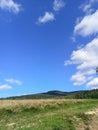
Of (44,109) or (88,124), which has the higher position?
(44,109)

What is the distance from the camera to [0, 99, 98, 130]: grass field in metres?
41.2

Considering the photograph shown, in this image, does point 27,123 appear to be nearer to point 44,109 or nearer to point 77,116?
point 77,116

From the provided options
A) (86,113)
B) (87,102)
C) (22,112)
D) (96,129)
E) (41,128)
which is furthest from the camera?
(87,102)

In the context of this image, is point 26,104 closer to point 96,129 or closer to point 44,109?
point 44,109

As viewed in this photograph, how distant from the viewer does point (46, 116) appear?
44750 mm

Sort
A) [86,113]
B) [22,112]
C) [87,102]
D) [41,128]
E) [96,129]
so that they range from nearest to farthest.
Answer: [41,128] < [96,129] < [86,113] < [22,112] < [87,102]

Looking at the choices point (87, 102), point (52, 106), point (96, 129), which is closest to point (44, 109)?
point (52, 106)

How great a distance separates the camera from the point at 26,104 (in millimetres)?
56219

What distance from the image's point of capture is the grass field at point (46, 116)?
41.2 meters

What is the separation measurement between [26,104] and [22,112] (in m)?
3.25

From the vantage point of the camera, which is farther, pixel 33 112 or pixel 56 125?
pixel 33 112

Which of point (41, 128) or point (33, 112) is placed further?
point (33, 112)

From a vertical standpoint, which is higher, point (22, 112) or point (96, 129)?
point (22, 112)

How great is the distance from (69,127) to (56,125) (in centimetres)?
154
